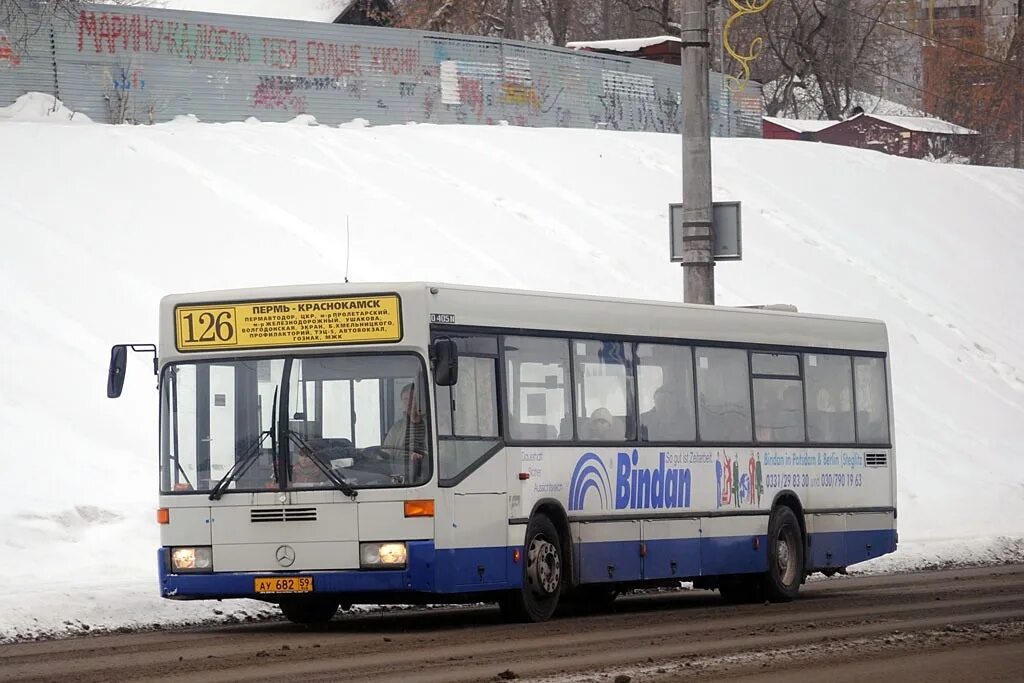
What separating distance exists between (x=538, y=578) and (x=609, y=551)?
1090 mm

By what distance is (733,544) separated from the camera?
17.3 meters

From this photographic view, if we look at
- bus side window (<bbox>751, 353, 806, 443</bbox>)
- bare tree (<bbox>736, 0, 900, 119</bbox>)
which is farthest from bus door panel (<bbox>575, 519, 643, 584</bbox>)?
bare tree (<bbox>736, 0, 900, 119</bbox>)

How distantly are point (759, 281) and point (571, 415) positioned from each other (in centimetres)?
2002

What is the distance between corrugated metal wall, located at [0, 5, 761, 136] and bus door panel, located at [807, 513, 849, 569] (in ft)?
53.2

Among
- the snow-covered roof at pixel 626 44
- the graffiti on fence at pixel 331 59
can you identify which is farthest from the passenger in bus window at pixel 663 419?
the snow-covered roof at pixel 626 44

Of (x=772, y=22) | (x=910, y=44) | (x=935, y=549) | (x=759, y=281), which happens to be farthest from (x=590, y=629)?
(x=910, y=44)

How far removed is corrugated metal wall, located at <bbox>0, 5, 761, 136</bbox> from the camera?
31.2 metres

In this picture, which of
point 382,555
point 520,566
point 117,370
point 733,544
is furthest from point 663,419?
point 117,370

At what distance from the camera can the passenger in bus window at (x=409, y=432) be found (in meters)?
13.6

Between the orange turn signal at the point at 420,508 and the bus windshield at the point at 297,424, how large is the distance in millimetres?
167

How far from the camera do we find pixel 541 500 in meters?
14.8

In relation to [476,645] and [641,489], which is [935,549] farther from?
[476,645]

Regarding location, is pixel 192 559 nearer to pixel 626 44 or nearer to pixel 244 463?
pixel 244 463

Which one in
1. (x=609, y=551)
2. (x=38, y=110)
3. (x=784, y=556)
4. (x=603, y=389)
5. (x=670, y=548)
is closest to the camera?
(x=609, y=551)
